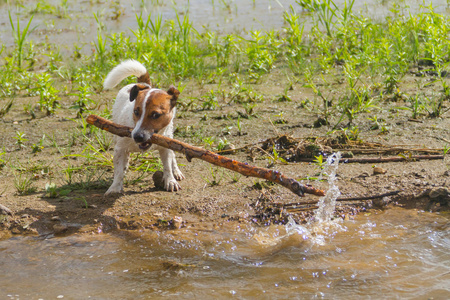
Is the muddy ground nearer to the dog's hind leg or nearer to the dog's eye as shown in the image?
the dog's hind leg

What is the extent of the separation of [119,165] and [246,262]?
169cm

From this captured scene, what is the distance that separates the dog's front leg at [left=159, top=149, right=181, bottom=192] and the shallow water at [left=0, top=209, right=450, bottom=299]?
723mm

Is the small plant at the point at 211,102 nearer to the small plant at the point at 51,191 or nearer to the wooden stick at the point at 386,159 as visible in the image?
the wooden stick at the point at 386,159

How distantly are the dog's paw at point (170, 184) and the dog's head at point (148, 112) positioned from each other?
0.47 meters

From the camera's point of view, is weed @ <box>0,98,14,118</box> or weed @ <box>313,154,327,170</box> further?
weed @ <box>0,98,14,118</box>

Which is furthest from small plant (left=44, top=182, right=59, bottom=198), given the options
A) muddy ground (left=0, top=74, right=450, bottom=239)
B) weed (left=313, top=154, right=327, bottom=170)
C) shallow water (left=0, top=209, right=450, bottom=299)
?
weed (left=313, top=154, right=327, bottom=170)

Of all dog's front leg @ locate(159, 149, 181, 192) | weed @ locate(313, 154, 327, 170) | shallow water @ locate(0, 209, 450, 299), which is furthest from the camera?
dog's front leg @ locate(159, 149, 181, 192)

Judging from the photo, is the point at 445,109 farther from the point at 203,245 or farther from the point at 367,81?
the point at 203,245

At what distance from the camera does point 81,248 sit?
396 centimetres

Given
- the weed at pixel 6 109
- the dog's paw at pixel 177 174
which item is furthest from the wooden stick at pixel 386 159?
the weed at pixel 6 109

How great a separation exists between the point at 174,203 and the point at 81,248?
0.88 metres

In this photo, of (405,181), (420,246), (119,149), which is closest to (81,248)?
(119,149)

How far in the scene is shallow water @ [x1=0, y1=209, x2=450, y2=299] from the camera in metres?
3.32

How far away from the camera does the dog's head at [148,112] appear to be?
14.1ft
